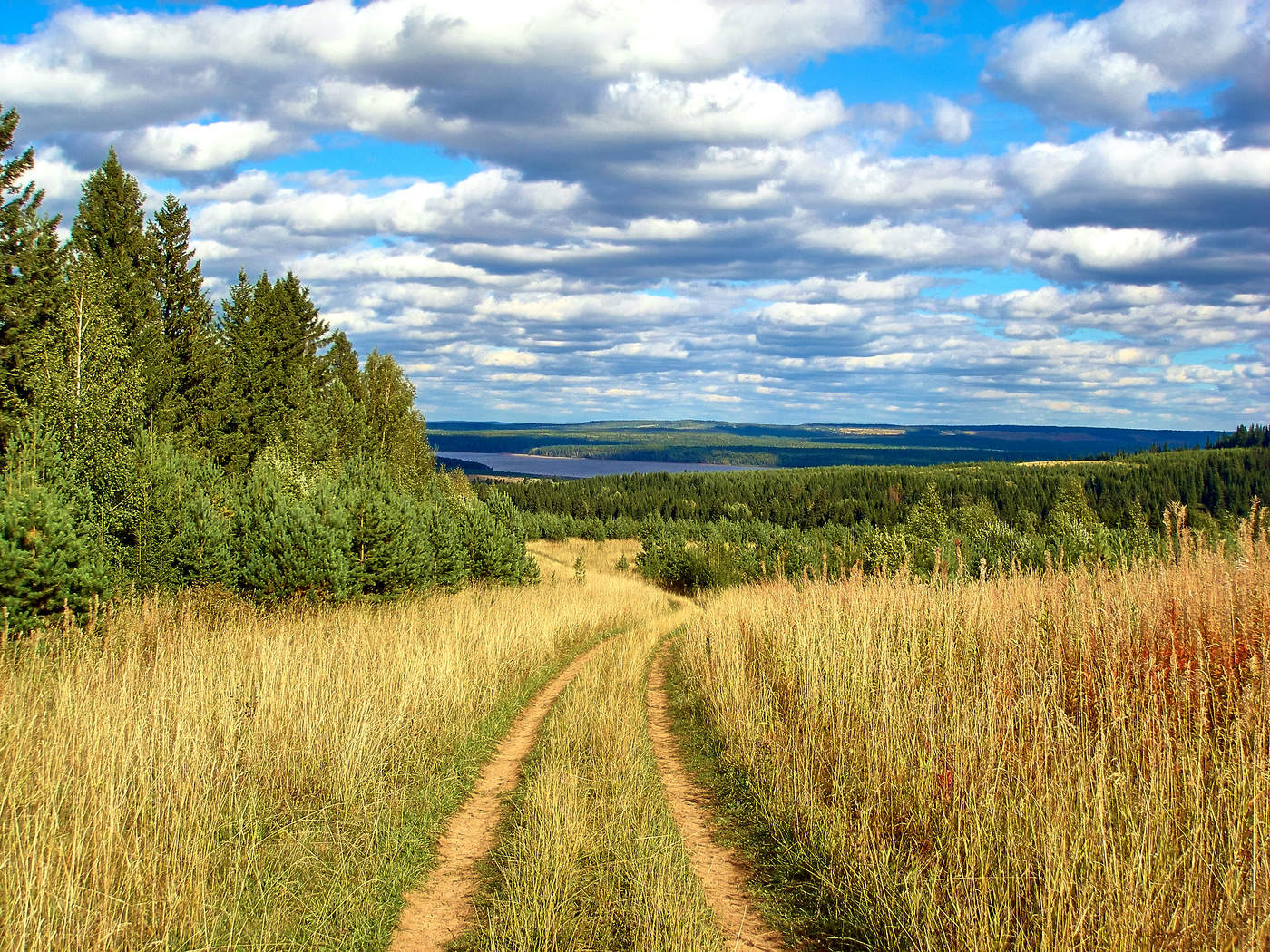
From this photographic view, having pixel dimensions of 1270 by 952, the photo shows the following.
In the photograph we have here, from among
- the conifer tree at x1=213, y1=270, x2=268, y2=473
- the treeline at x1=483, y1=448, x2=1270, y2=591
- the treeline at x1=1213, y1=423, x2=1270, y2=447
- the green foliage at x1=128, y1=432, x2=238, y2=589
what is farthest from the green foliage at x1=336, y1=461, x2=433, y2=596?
the treeline at x1=1213, y1=423, x2=1270, y2=447

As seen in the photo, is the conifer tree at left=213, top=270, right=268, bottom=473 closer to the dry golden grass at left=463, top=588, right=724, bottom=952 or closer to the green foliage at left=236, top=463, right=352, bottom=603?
the green foliage at left=236, top=463, right=352, bottom=603

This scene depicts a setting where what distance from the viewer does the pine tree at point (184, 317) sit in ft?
112

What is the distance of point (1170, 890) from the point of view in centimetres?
410

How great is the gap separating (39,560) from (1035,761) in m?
11.6

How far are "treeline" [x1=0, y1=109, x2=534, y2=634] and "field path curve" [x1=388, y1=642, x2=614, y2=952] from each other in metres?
4.97

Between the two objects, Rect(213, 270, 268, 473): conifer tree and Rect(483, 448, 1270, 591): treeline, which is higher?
Rect(213, 270, 268, 473): conifer tree

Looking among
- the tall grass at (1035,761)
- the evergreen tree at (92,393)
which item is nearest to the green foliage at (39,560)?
the evergreen tree at (92,393)

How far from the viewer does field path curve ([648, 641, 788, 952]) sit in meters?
4.79

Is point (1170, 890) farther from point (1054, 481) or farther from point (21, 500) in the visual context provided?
point (1054, 481)

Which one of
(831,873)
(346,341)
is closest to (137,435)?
(831,873)

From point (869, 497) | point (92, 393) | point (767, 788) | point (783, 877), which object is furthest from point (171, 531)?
point (869, 497)

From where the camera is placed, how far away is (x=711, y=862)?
5.83 meters

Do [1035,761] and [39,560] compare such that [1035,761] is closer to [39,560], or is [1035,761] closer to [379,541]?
[39,560]

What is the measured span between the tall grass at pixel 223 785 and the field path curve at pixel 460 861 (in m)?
0.13
